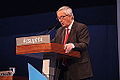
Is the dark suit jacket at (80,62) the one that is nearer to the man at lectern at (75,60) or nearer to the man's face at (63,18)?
the man at lectern at (75,60)

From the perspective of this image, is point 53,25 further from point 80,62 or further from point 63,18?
point 80,62

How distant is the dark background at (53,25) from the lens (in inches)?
140

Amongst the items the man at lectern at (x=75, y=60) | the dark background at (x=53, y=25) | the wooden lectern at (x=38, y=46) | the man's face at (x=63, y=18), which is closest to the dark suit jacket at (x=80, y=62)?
the man at lectern at (x=75, y=60)

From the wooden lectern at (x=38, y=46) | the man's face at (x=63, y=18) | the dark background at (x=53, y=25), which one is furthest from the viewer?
the dark background at (x=53, y=25)

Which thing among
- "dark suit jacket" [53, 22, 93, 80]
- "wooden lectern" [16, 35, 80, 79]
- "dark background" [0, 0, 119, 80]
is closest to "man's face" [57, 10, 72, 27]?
"dark suit jacket" [53, 22, 93, 80]

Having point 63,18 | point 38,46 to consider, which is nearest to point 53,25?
point 63,18

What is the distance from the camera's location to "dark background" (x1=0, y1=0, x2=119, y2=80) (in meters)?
3.56

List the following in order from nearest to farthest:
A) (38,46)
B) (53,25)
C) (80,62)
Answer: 1. (38,46)
2. (80,62)
3. (53,25)

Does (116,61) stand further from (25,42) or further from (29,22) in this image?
(25,42)

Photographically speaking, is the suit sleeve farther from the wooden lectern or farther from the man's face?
the wooden lectern

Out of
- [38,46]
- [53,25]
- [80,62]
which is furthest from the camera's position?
[53,25]

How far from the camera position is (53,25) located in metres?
3.98

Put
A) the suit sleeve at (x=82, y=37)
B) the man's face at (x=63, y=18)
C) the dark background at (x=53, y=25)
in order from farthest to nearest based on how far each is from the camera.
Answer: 1. the dark background at (x=53, y=25)
2. the man's face at (x=63, y=18)
3. the suit sleeve at (x=82, y=37)

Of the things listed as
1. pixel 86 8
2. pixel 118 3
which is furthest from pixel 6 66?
pixel 118 3
